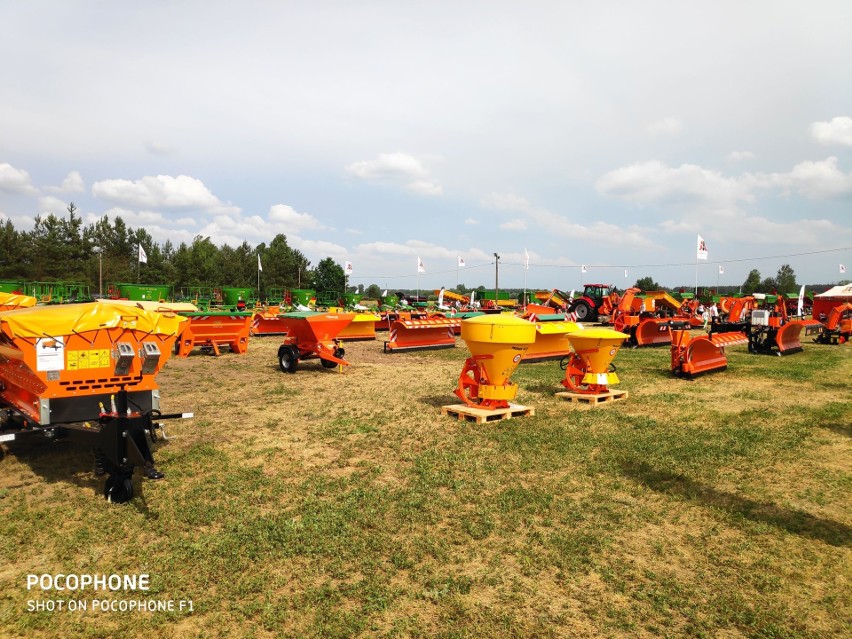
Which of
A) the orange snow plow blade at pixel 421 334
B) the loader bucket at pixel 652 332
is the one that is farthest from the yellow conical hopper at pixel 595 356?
the loader bucket at pixel 652 332

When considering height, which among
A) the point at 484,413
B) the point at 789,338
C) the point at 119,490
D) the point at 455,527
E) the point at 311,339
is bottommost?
the point at 455,527

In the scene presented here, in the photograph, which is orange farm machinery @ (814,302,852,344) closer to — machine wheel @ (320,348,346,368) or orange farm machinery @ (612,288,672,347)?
orange farm machinery @ (612,288,672,347)

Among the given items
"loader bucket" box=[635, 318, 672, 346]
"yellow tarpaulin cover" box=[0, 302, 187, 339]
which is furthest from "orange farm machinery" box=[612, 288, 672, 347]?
"yellow tarpaulin cover" box=[0, 302, 187, 339]

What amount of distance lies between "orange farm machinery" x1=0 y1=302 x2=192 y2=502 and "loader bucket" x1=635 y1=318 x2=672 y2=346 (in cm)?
1624

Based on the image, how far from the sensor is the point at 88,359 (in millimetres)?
5355

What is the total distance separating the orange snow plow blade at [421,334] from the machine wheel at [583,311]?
11965mm

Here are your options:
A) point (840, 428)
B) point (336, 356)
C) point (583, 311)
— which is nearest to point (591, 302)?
point (583, 311)

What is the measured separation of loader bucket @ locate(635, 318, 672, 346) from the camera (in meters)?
18.3

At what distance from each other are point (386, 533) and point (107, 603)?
1.95 meters

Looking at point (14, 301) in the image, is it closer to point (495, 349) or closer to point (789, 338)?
point (495, 349)

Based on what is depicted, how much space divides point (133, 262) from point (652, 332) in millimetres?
53250

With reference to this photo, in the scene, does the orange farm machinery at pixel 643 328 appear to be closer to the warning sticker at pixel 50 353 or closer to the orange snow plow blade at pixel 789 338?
the orange snow plow blade at pixel 789 338

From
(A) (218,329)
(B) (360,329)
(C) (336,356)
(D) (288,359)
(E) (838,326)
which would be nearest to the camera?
(D) (288,359)

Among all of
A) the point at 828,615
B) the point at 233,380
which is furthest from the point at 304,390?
the point at 828,615
